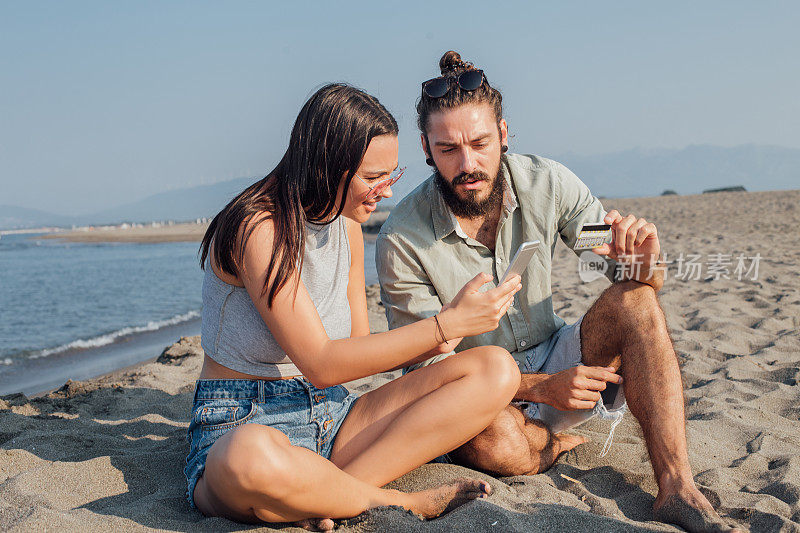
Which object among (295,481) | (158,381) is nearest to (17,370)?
(158,381)

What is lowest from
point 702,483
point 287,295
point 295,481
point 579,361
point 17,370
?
point 17,370

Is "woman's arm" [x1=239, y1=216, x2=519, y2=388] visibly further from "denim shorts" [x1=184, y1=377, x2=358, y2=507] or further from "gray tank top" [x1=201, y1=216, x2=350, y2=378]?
"denim shorts" [x1=184, y1=377, x2=358, y2=507]

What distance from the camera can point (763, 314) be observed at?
4965mm

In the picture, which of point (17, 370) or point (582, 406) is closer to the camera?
point (582, 406)

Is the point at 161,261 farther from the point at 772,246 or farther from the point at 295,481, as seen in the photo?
the point at 295,481

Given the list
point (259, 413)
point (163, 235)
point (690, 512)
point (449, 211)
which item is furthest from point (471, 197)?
point (163, 235)

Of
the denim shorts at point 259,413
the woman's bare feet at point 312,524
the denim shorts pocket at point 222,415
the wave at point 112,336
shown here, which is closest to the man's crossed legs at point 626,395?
the denim shorts at point 259,413

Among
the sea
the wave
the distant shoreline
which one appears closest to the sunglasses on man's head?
the sea

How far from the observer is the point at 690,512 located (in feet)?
6.80

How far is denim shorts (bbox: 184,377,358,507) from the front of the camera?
2.28 m

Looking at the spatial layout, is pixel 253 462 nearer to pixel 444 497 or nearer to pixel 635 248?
pixel 444 497

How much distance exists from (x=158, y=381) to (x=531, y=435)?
9.66ft

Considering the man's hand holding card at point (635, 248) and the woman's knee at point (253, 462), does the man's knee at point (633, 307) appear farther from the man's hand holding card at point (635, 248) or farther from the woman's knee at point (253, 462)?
the woman's knee at point (253, 462)

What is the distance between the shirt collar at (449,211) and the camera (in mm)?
3031
